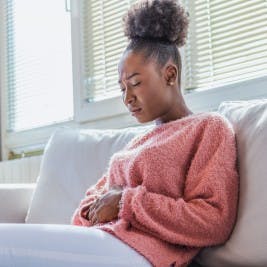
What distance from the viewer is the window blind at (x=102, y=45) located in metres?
2.51

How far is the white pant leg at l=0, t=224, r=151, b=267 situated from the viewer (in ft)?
3.23

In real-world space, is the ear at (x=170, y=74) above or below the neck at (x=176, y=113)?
above

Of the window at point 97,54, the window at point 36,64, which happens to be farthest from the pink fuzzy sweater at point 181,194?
the window at point 36,64

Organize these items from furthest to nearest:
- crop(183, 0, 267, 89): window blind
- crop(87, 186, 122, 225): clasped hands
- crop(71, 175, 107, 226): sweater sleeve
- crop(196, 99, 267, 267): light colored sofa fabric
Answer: crop(183, 0, 267, 89): window blind
crop(71, 175, 107, 226): sweater sleeve
crop(87, 186, 122, 225): clasped hands
crop(196, 99, 267, 267): light colored sofa fabric

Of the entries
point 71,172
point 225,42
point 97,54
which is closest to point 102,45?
point 97,54

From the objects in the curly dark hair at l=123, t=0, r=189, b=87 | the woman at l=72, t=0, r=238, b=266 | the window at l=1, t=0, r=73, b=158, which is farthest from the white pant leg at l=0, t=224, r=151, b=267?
the window at l=1, t=0, r=73, b=158

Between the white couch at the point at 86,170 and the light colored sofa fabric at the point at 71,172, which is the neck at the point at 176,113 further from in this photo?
the light colored sofa fabric at the point at 71,172

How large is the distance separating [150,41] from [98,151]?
1.55 ft

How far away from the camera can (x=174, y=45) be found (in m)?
1.54

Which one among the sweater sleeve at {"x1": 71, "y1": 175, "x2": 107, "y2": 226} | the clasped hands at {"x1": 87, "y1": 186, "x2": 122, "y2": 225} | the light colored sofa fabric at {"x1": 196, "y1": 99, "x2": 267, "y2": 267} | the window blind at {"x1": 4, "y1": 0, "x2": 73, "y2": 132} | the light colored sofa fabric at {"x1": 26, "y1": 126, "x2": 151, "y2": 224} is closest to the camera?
the light colored sofa fabric at {"x1": 196, "y1": 99, "x2": 267, "y2": 267}

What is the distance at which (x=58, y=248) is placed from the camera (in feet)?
3.33

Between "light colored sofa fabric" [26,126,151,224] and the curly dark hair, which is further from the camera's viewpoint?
"light colored sofa fabric" [26,126,151,224]

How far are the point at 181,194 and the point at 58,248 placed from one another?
14.2 inches

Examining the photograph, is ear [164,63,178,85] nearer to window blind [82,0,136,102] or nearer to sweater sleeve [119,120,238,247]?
sweater sleeve [119,120,238,247]
